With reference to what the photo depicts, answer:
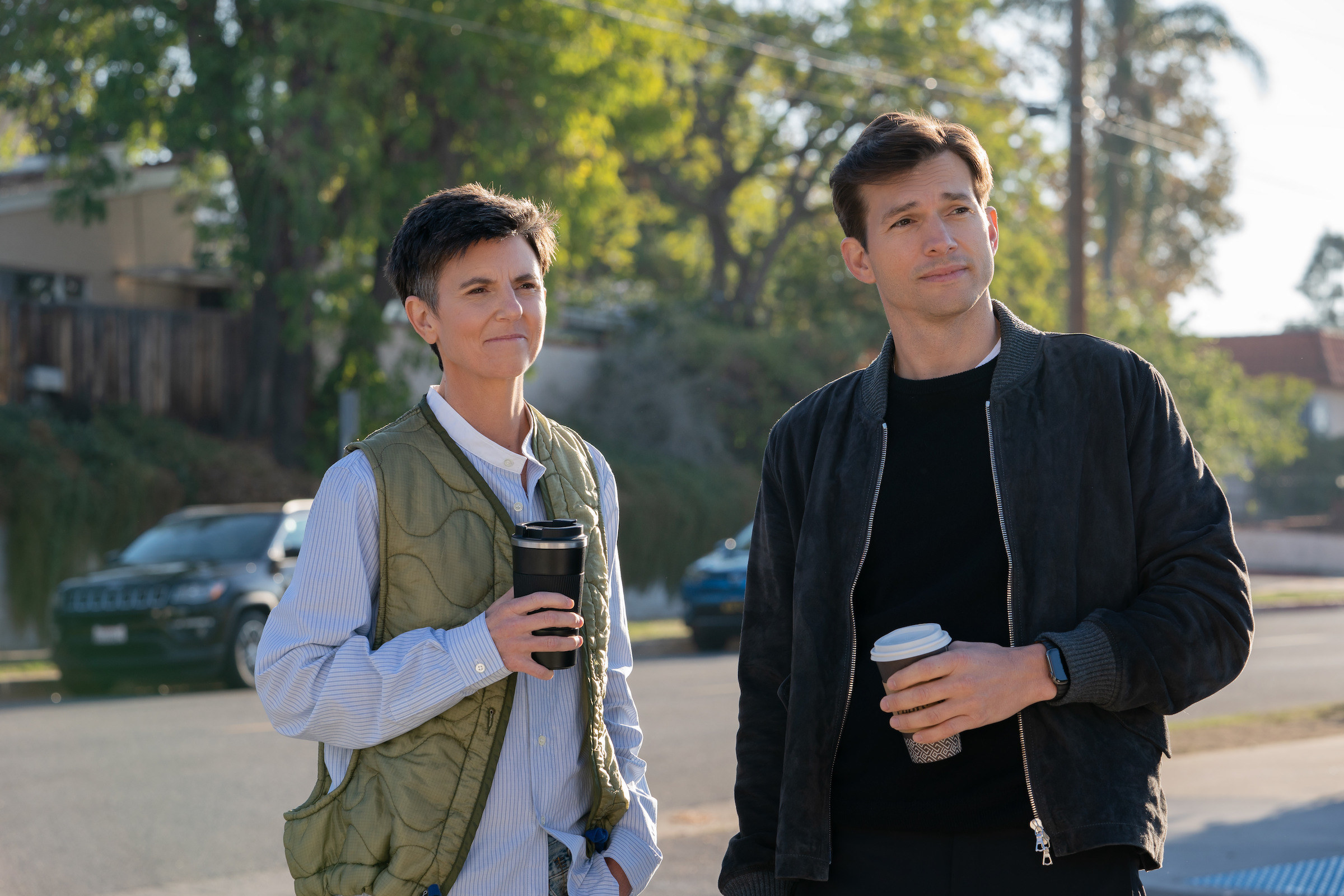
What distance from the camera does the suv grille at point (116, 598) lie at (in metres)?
12.9

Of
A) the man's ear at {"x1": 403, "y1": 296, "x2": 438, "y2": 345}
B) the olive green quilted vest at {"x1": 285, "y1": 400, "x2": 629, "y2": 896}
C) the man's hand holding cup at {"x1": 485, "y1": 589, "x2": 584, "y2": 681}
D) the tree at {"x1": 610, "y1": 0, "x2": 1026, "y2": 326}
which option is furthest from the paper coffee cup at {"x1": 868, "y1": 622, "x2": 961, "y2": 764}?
the tree at {"x1": 610, "y1": 0, "x2": 1026, "y2": 326}

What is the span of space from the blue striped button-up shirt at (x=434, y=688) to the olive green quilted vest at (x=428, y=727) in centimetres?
4

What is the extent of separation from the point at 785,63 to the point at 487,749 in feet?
98.6

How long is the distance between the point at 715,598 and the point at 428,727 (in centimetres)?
1542

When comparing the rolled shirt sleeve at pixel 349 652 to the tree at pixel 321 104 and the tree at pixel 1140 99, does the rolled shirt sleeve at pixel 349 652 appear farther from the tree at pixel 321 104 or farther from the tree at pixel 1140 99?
the tree at pixel 1140 99

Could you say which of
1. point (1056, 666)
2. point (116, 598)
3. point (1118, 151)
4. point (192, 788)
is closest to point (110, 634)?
point (116, 598)

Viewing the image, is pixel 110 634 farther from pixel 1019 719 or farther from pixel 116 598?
pixel 1019 719

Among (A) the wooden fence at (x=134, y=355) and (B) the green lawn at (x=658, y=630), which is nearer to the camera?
(B) the green lawn at (x=658, y=630)

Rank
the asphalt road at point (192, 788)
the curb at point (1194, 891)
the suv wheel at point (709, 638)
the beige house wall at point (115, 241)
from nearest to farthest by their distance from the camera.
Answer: the curb at point (1194, 891), the asphalt road at point (192, 788), the suv wheel at point (709, 638), the beige house wall at point (115, 241)

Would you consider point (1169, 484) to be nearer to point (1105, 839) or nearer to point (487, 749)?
point (1105, 839)

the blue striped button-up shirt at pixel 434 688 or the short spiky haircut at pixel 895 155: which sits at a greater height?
the short spiky haircut at pixel 895 155

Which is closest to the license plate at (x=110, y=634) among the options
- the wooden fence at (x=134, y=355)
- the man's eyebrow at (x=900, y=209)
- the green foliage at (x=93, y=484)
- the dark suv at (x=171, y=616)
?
the dark suv at (x=171, y=616)

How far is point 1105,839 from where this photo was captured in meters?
2.39

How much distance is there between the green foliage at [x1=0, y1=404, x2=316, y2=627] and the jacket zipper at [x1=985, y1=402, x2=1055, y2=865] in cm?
1672
